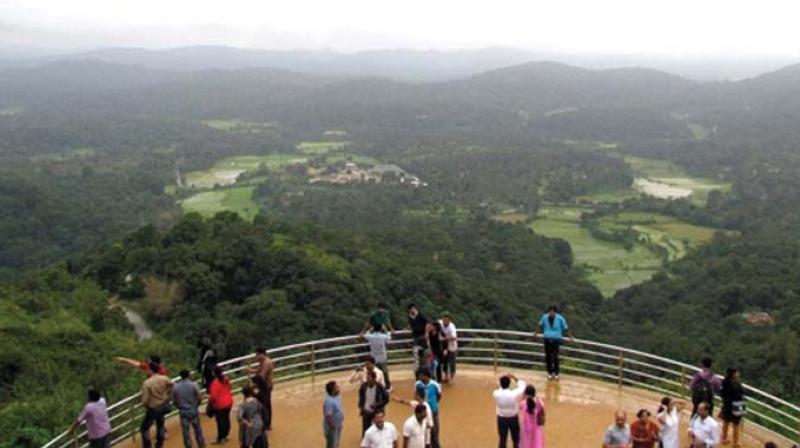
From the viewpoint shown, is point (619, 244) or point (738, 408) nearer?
point (738, 408)

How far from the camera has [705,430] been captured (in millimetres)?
9539

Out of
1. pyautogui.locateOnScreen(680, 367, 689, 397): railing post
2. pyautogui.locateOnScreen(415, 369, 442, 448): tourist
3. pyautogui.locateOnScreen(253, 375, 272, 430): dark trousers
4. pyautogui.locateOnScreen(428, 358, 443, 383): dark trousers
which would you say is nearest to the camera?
pyautogui.locateOnScreen(415, 369, 442, 448): tourist

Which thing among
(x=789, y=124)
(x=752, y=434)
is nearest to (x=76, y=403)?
(x=752, y=434)

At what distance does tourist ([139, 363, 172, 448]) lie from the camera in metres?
10.2

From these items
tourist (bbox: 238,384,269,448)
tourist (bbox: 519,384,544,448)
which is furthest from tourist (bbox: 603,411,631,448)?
tourist (bbox: 238,384,269,448)

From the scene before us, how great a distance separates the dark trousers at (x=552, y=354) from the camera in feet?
42.7

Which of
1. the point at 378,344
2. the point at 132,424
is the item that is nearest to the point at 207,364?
the point at 132,424

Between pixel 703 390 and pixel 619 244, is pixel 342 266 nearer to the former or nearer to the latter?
pixel 703 390

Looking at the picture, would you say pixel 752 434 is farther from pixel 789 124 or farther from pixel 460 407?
pixel 789 124

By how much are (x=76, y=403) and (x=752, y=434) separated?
1263 centimetres

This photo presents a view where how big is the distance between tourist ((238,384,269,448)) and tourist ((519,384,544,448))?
3393 mm

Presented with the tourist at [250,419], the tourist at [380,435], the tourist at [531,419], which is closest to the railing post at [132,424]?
the tourist at [250,419]

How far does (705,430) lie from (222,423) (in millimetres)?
6539

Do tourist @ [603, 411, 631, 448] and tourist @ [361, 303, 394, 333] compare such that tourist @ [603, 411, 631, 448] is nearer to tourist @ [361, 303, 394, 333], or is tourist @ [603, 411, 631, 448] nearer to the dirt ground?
the dirt ground
